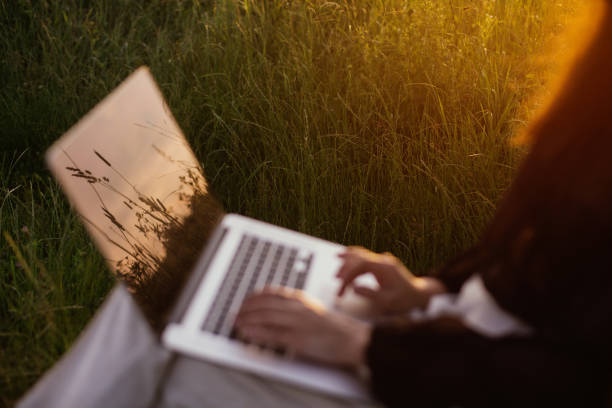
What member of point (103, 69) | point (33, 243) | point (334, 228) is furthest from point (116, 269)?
point (103, 69)

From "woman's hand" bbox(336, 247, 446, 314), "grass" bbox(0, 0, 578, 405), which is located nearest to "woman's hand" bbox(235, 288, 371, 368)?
"woman's hand" bbox(336, 247, 446, 314)

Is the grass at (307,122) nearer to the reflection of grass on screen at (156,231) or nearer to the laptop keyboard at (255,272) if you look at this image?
the reflection of grass on screen at (156,231)

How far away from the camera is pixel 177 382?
908mm

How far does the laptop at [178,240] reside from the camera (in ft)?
3.11

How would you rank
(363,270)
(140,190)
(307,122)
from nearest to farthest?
(363,270), (140,190), (307,122)

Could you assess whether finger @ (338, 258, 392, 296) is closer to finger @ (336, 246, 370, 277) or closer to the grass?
finger @ (336, 246, 370, 277)

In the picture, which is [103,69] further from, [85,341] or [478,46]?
[85,341]

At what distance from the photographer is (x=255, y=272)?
116 cm

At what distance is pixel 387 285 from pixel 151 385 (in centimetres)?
45

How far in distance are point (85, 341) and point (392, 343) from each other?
19.4 inches

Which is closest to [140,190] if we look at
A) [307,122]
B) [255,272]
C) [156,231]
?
[156,231]

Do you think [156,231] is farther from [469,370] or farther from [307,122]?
[469,370]

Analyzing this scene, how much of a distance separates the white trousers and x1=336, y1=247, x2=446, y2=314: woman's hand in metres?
0.22

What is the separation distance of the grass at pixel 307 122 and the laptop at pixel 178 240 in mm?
404
